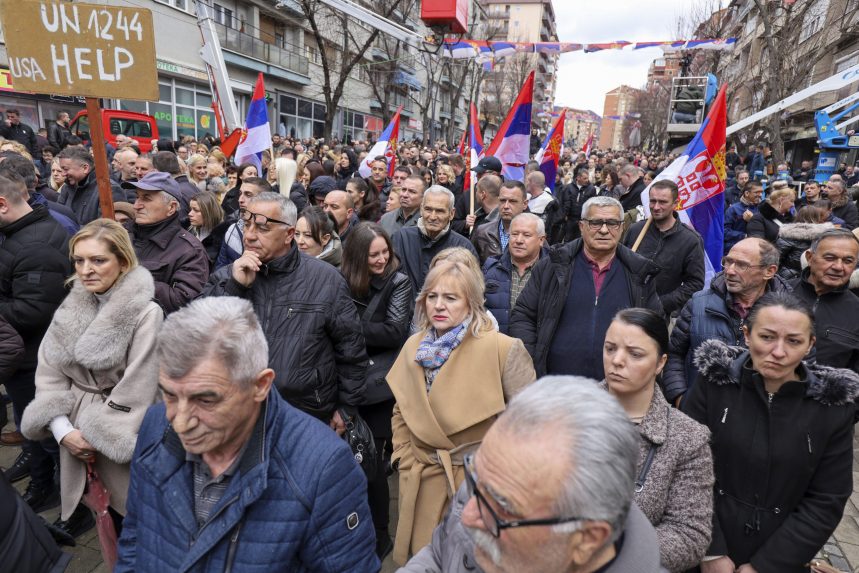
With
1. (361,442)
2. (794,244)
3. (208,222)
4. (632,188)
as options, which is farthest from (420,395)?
(632,188)

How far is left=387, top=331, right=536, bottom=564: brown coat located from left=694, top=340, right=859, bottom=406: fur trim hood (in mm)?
764

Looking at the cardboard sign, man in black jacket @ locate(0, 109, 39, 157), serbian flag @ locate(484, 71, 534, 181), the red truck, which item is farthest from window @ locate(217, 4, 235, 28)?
the cardboard sign

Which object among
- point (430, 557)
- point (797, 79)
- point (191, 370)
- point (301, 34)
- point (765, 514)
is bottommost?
point (765, 514)

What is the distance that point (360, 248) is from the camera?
3365 millimetres

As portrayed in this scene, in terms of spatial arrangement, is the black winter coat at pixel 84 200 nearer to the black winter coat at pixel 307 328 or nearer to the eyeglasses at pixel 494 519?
the black winter coat at pixel 307 328

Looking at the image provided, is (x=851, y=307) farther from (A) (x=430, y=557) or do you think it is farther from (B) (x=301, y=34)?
(B) (x=301, y=34)

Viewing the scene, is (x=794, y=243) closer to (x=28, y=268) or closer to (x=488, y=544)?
(x=488, y=544)

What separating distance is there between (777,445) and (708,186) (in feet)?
11.8

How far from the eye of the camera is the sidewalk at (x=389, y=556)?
302cm

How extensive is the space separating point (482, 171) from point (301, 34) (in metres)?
29.9

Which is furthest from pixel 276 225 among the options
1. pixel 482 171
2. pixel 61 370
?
pixel 482 171

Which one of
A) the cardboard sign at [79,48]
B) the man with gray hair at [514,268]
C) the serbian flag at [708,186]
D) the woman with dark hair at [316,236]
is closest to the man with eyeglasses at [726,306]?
the man with gray hair at [514,268]

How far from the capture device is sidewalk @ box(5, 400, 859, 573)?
3.02 m

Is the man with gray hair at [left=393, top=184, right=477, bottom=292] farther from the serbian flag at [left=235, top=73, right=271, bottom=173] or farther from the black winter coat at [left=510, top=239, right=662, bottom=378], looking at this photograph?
the serbian flag at [left=235, top=73, right=271, bottom=173]
